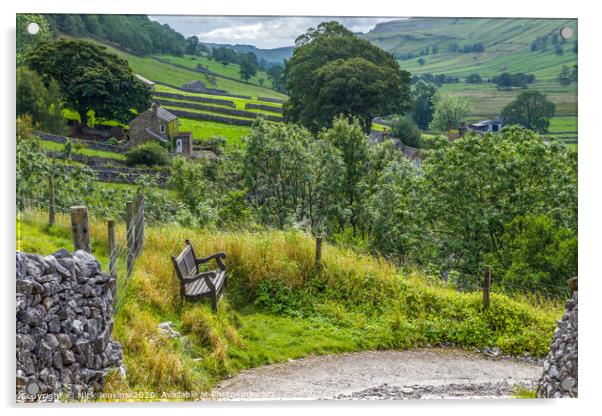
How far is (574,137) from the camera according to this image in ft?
26.1

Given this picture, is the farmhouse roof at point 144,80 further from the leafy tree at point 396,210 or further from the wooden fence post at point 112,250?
the leafy tree at point 396,210

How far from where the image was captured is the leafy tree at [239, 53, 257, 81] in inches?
322

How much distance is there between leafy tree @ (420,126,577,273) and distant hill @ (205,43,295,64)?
2.18 m

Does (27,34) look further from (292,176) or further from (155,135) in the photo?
(292,176)

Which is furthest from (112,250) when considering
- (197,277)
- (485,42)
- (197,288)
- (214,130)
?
(485,42)

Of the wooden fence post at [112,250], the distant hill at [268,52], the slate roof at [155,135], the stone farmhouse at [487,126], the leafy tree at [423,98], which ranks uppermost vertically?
the distant hill at [268,52]

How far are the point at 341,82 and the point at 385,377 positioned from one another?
316 centimetres

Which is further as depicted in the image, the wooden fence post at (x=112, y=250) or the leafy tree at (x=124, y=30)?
the leafy tree at (x=124, y=30)

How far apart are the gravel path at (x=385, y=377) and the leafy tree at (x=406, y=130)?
7.93 ft

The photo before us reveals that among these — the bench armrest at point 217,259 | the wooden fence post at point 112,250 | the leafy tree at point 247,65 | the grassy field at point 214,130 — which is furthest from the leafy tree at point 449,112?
the wooden fence post at point 112,250

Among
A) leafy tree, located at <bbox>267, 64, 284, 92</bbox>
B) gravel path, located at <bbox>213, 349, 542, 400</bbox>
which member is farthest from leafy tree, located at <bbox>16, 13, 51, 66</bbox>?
gravel path, located at <bbox>213, 349, 542, 400</bbox>

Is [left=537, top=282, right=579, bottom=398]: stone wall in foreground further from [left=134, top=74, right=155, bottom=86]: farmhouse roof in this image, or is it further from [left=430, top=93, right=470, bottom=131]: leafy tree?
[left=134, top=74, right=155, bottom=86]: farmhouse roof

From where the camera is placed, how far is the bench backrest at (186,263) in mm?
7789
